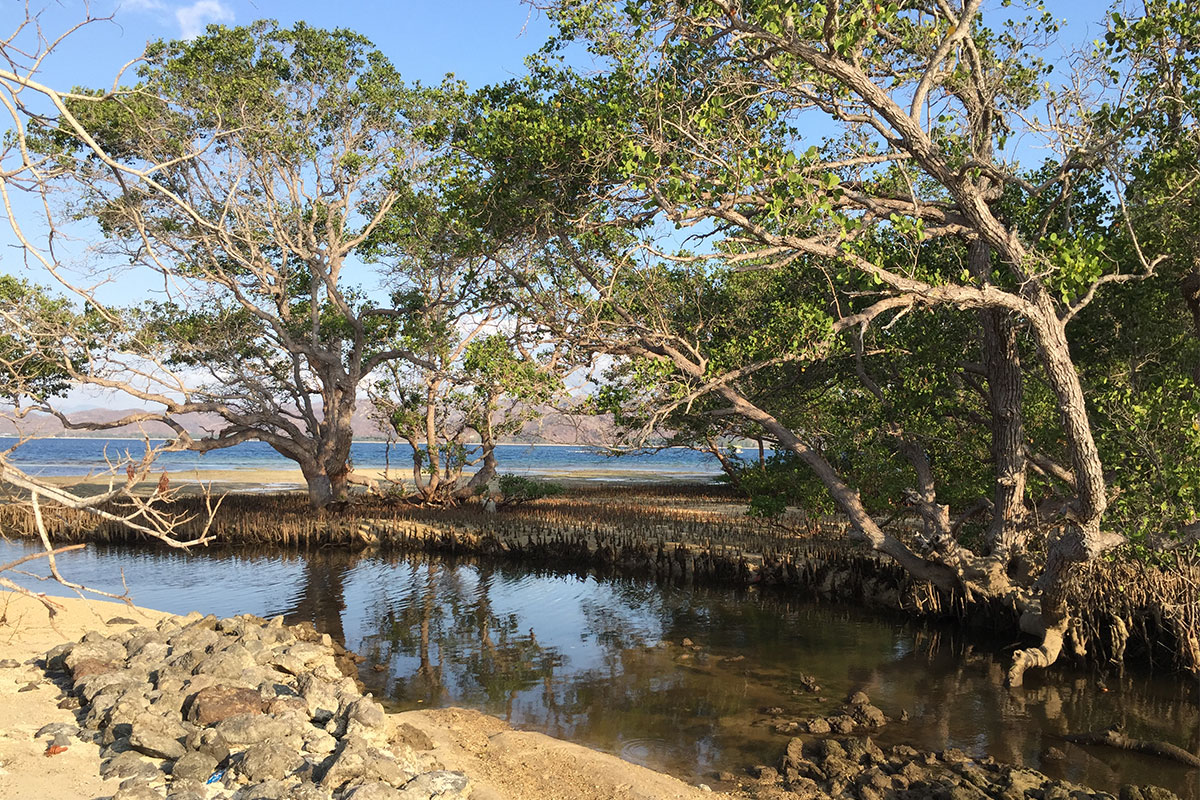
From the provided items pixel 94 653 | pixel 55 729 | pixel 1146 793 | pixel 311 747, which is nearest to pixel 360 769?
pixel 311 747

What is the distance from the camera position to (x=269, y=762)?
6082mm

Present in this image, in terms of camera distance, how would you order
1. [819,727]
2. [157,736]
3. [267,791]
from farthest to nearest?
1. [819,727]
2. [157,736]
3. [267,791]

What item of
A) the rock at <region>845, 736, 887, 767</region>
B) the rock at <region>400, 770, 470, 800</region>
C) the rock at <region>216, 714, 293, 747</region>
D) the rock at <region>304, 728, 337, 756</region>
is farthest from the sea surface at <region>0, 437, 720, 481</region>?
the rock at <region>216, 714, 293, 747</region>

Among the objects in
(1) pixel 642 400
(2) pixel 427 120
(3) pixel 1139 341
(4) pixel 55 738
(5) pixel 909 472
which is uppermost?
(2) pixel 427 120

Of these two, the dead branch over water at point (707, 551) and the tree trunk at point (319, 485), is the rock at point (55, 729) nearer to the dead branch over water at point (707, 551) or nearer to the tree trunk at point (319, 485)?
the dead branch over water at point (707, 551)

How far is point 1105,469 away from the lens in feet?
34.3

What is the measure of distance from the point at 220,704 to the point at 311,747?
3.59 ft

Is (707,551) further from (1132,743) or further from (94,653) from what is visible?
(94,653)

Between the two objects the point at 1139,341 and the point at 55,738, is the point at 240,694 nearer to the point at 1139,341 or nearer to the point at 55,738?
the point at 55,738

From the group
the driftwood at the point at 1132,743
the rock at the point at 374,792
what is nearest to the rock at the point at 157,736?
the rock at the point at 374,792

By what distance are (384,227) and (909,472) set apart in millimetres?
16418

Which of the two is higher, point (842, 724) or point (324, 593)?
point (842, 724)

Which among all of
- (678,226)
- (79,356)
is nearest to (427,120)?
(79,356)

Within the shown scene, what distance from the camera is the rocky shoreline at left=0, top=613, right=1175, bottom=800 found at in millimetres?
5980
